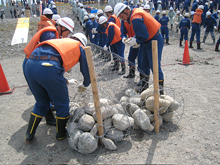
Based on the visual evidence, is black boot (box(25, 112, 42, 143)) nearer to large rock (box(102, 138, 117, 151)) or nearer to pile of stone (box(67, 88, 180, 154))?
pile of stone (box(67, 88, 180, 154))

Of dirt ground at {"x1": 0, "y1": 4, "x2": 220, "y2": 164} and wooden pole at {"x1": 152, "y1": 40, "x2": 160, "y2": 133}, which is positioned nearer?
dirt ground at {"x1": 0, "y1": 4, "x2": 220, "y2": 164}

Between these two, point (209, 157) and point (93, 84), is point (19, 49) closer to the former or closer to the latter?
point (93, 84)

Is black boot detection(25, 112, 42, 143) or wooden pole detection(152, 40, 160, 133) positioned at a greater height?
wooden pole detection(152, 40, 160, 133)

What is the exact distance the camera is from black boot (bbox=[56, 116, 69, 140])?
245 cm

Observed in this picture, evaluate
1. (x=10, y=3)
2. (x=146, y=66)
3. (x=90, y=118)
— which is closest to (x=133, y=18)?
(x=146, y=66)

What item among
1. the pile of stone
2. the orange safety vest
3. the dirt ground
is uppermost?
the orange safety vest

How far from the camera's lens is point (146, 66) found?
372 cm

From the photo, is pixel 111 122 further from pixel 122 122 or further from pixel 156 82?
pixel 156 82

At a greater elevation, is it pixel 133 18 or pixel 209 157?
pixel 133 18

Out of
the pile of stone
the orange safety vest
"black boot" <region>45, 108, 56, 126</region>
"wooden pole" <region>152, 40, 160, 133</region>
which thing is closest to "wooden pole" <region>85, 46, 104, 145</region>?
the pile of stone

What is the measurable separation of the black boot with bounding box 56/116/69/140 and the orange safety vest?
0.75 meters

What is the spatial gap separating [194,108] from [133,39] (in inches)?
71.1

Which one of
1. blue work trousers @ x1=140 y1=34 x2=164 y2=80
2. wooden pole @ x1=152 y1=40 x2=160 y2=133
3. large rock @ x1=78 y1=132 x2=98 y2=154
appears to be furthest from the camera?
blue work trousers @ x1=140 y1=34 x2=164 y2=80

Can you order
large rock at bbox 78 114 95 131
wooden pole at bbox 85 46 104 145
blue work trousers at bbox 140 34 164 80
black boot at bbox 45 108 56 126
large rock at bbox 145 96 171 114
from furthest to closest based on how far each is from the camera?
1. blue work trousers at bbox 140 34 164 80
2. black boot at bbox 45 108 56 126
3. large rock at bbox 145 96 171 114
4. large rock at bbox 78 114 95 131
5. wooden pole at bbox 85 46 104 145
